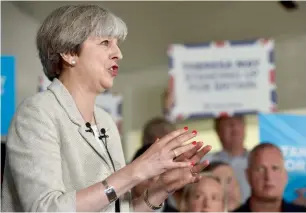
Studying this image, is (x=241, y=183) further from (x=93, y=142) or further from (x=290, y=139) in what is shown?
(x=93, y=142)

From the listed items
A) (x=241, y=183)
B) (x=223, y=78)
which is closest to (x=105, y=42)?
(x=241, y=183)

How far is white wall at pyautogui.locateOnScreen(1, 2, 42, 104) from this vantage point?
3.37m

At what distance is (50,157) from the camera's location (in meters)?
1.01

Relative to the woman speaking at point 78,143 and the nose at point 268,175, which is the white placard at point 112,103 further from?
the woman speaking at point 78,143

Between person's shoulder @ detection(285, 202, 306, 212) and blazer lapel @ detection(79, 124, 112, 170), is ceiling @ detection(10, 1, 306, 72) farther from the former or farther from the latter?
blazer lapel @ detection(79, 124, 112, 170)

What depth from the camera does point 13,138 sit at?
1028 millimetres

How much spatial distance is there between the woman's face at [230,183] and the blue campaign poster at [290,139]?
0.80 feet

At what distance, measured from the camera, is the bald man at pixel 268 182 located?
2.75 metres

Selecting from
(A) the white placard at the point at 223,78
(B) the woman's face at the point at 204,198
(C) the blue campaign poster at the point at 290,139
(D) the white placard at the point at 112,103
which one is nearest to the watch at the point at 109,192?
(B) the woman's face at the point at 204,198

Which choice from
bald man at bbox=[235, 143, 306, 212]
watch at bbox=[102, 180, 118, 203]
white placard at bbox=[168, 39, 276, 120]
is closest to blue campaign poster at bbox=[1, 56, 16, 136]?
white placard at bbox=[168, 39, 276, 120]

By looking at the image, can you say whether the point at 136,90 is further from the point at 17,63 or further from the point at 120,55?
the point at 120,55

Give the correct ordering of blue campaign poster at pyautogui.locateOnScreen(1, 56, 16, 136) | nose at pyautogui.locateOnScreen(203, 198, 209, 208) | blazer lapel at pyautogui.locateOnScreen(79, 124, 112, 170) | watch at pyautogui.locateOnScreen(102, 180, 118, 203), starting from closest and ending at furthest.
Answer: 1. watch at pyautogui.locateOnScreen(102, 180, 118, 203)
2. blazer lapel at pyautogui.locateOnScreen(79, 124, 112, 170)
3. nose at pyautogui.locateOnScreen(203, 198, 209, 208)
4. blue campaign poster at pyautogui.locateOnScreen(1, 56, 16, 136)

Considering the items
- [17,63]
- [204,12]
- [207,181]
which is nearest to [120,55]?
[207,181]

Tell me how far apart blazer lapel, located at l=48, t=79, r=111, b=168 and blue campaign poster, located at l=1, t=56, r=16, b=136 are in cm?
161
